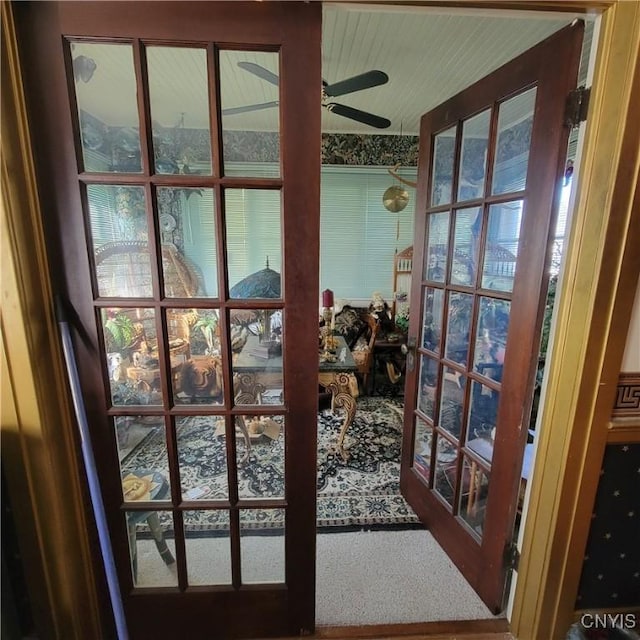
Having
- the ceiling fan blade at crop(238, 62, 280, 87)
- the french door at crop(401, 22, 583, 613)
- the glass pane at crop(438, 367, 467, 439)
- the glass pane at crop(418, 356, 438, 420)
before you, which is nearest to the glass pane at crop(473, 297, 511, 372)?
the french door at crop(401, 22, 583, 613)

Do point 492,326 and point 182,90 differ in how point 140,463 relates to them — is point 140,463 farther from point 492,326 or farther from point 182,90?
point 492,326

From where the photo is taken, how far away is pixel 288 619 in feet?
4.34

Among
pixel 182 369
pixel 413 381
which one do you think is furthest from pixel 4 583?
pixel 413 381

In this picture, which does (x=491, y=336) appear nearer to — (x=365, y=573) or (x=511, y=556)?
(x=511, y=556)

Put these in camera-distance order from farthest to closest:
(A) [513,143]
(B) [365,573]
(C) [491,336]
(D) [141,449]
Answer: (B) [365,573], (C) [491,336], (A) [513,143], (D) [141,449]

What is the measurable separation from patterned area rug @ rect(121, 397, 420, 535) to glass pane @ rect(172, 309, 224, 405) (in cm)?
9

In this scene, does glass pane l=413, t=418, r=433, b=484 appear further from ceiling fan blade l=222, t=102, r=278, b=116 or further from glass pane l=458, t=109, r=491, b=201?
ceiling fan blade l=222, t=102, r=278, b=116

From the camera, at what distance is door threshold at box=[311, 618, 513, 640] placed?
134 centimetres

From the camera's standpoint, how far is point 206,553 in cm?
130

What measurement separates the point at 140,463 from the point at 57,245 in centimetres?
77

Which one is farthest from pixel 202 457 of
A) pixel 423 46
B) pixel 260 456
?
pixel 423 46

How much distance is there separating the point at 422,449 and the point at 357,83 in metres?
2.11

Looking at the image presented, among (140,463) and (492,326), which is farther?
(492,326)

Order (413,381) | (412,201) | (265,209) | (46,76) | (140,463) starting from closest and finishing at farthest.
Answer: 1. (46,76)
2. (265,209)
3. (140,463)
4. (413,381)
5. (412,201)
